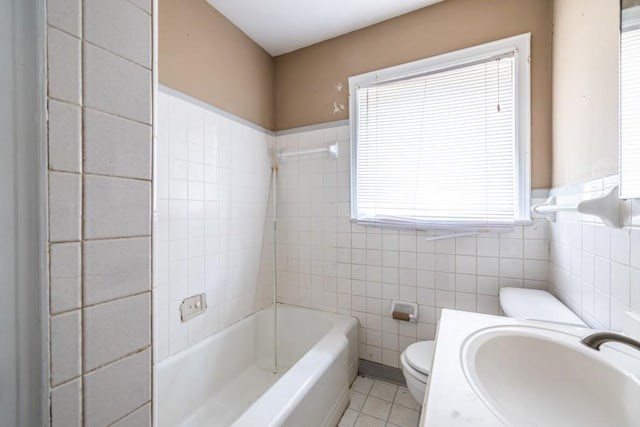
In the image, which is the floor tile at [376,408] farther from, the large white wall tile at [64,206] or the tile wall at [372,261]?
the large white wall tile at [64,206]

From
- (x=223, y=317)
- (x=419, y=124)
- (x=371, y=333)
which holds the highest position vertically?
(x=419, y=124)

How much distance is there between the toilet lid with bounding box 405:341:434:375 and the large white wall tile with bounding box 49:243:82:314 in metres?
1.42

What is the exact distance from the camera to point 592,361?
0.69m

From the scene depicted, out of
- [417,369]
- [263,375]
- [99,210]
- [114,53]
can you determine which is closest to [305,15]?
[114,53]

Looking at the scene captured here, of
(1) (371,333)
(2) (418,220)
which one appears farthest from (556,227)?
(1) (371,333)

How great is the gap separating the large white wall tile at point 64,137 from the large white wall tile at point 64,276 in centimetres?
13

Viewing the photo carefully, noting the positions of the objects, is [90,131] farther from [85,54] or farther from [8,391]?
[8,391]

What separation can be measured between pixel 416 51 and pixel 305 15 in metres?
0.78

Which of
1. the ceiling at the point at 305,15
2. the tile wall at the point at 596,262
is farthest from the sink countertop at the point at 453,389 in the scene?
the ceiling at the point at 305,15

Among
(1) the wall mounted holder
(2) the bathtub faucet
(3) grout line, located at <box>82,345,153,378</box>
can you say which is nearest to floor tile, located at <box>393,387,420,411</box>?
(2) the bathtub faucet

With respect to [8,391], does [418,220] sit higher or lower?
higher

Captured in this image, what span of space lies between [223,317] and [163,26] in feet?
5.70

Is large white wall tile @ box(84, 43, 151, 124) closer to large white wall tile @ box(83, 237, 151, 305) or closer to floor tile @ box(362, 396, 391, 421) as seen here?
large white wall tile @ box(83, 237, 151, 305)

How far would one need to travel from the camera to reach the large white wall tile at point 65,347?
0.41m
